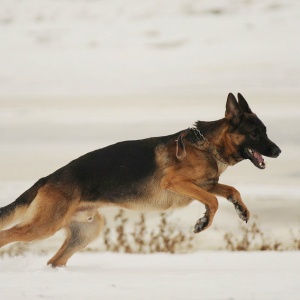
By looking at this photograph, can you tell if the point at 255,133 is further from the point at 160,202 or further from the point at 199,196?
the point at 160,202

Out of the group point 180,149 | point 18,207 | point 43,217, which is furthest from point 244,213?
point 18,207

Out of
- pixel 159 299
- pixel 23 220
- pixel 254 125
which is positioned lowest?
pixel 159 299

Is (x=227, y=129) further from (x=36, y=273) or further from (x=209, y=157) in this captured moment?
(x=36, y=273)

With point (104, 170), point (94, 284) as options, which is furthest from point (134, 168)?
point (94, 284)

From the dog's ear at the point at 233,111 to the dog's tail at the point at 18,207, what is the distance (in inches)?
84.1

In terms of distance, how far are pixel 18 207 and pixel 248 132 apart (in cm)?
264

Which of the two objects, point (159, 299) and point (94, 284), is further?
point (94, 284)

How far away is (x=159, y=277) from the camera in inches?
349

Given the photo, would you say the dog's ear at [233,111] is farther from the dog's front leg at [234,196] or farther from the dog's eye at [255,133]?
the dog's front leg at [234,196]

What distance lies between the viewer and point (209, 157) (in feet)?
32.7

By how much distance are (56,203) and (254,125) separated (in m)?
2.27

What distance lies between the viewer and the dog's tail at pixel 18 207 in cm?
1005

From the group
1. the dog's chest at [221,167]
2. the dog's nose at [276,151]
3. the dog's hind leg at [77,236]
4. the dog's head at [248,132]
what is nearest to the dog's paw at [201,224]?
the dog's chest at [221,167]

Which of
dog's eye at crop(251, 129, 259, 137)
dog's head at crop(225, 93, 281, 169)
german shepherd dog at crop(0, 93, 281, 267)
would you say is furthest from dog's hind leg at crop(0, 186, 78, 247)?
dog's eye at crop(251, 129, 259, 137)
